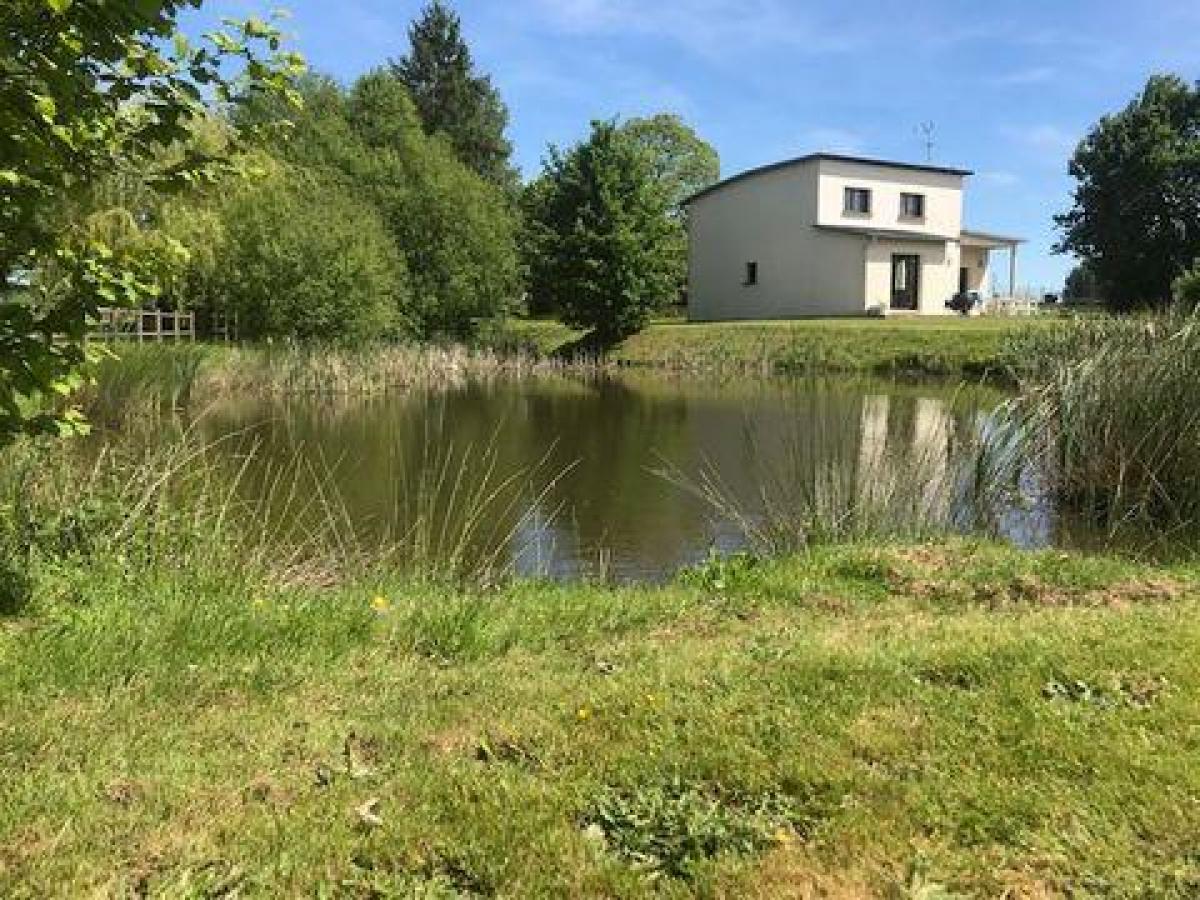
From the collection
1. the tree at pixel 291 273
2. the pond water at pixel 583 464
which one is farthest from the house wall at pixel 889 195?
the tree at pixel 291 273

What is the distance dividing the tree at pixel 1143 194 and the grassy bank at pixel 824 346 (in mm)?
13285

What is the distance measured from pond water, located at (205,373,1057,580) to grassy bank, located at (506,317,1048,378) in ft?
13.0

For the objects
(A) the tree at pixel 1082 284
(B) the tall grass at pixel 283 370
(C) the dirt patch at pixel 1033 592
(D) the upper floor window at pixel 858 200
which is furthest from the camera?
(A) the tree at pixel 1082 284

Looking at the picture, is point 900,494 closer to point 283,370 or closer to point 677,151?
point 283,370

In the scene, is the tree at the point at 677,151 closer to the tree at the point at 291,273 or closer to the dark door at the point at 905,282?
the dark door at the point at 905,282

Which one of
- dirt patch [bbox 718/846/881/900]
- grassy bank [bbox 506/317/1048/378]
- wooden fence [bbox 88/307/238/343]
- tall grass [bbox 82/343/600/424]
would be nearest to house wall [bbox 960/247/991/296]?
grassy bank [bbox 506/317/1048/378]

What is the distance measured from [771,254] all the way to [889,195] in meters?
5.09

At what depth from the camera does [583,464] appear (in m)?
15.9

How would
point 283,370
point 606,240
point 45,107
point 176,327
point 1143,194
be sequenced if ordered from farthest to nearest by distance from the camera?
point 1143,194
point 606,240
point 176,327
point 283,370
point 45,107

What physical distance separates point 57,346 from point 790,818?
294cm

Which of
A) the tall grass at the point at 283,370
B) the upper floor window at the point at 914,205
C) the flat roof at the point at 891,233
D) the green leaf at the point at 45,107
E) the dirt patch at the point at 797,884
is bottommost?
the dirt patch at the point at 797,884

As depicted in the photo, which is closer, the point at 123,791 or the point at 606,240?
the point at 123,791

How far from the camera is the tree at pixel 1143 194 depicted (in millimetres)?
46531

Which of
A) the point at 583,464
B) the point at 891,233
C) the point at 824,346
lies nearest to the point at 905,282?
the point at 891,233
